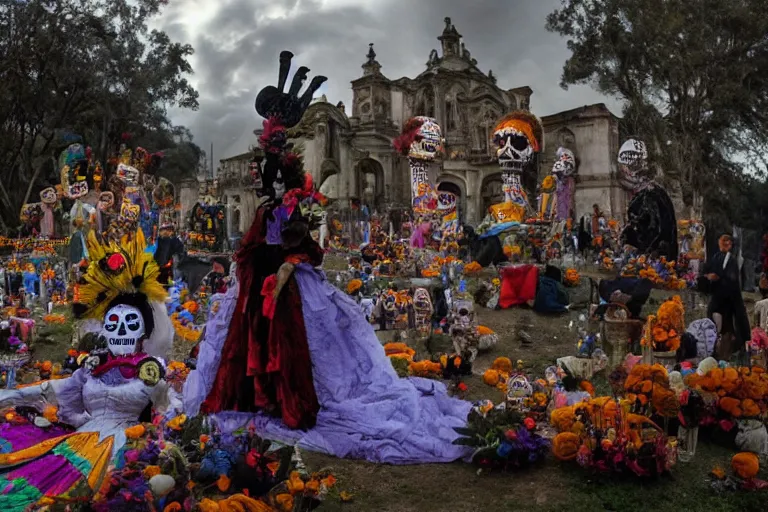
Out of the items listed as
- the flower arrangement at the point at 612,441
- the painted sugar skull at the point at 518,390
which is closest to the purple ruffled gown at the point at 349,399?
→ the painted sugar skull at the point at 518,390

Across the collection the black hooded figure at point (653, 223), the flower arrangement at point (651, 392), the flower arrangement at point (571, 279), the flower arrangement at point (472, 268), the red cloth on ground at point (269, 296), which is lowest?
the flower arrangement at point (651, 392)

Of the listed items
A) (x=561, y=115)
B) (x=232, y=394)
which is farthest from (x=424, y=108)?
(x=232, y=394)

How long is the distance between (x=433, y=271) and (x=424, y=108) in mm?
22537

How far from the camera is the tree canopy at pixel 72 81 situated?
2252 cm

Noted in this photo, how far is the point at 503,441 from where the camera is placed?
5086mm

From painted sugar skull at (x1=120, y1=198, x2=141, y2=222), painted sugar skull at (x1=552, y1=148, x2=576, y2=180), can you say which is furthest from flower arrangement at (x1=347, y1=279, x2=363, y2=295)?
painted sugar skull at (x1=552, y1=148, x2=576, y2=180)

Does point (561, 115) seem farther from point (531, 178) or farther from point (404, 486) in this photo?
point (404, 486)

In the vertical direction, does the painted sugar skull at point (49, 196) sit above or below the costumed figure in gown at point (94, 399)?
above

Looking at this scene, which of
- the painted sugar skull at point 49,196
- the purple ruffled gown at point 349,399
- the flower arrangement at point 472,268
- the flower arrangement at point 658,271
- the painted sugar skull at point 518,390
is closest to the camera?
the purple ruffled gown at point 349,399

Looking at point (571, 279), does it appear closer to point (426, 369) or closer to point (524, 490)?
point (426, 369)

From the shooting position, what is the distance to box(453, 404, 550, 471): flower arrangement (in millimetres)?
5062

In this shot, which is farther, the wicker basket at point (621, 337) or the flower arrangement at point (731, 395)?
the wicker basket at point (621, 337)

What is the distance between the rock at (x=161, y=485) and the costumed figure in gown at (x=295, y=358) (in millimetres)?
1827

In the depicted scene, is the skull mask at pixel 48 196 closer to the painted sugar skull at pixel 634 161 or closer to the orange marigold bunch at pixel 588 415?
the painted sugar skull at pixel 634 161
